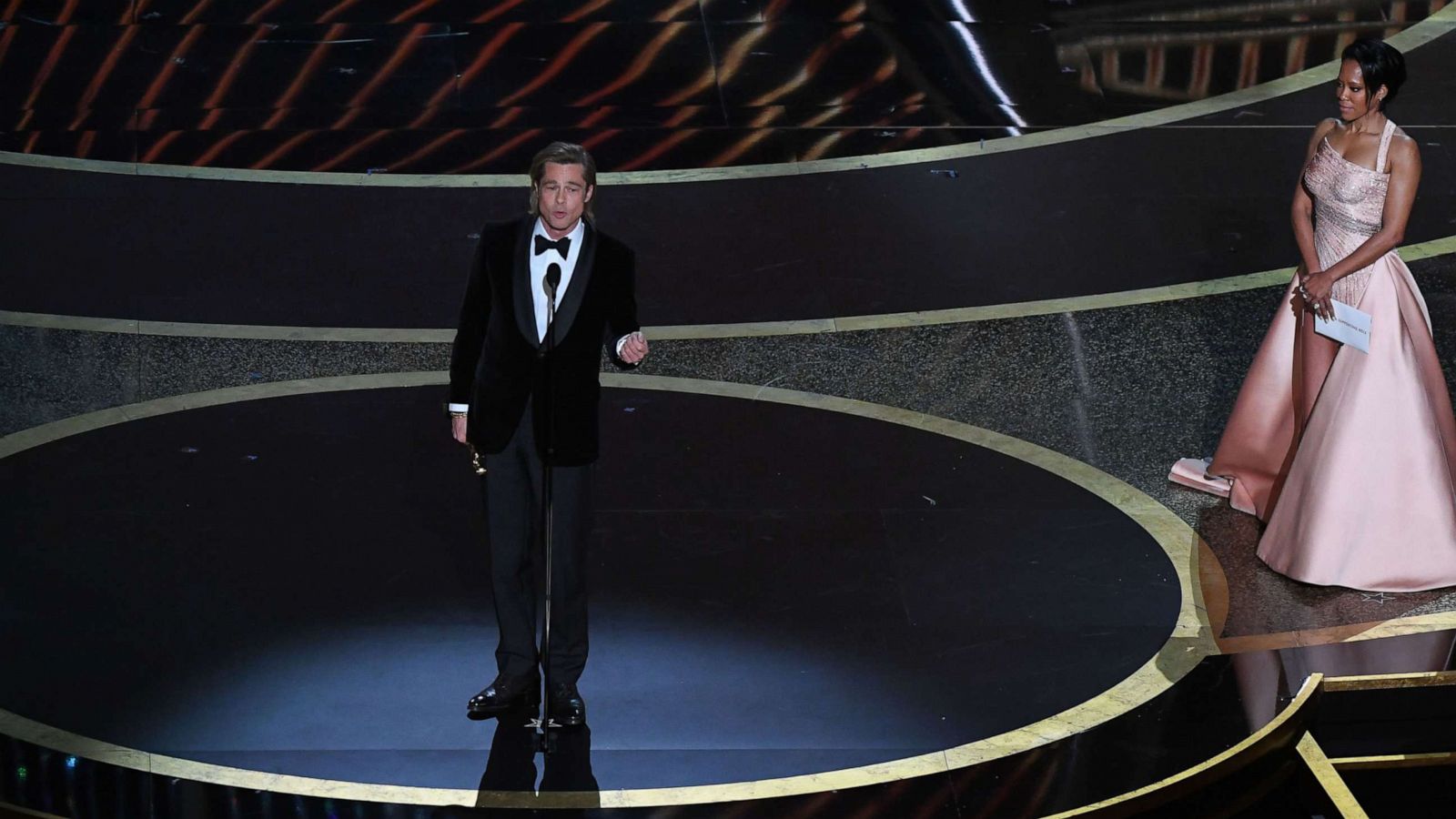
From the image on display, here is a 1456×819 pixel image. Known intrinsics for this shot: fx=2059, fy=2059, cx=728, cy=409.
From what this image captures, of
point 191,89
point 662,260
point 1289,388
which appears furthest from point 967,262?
point 191,89

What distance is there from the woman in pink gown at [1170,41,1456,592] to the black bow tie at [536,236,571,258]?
9.31 feet

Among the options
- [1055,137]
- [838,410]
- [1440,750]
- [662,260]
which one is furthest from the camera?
[1055,137]

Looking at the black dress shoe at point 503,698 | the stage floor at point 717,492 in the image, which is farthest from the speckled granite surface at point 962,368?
the black dress shoe at point 503,698

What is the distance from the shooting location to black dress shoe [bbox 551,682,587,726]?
6.14m

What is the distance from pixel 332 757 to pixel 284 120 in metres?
6.33

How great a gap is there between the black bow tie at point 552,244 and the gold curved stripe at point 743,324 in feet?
11.1

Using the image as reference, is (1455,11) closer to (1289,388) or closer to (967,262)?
(967,262)

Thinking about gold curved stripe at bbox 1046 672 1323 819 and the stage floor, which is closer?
gold curved stripe at bbox 1046 672 1323 819

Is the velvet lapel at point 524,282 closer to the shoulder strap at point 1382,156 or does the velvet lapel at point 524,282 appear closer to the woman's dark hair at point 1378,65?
the woman's dark hair at point 1378,65

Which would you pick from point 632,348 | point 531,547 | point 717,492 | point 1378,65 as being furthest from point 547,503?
point 1378,65

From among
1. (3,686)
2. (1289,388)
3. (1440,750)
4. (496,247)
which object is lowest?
(1440,750)

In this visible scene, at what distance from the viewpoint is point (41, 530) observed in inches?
292

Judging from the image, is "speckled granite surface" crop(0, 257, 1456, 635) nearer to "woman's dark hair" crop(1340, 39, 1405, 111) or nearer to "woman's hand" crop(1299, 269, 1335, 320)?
"woman's hand" crop(1299, 269, 1335, 320)

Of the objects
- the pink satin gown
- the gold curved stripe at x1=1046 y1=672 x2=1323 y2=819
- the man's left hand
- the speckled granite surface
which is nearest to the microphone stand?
the man's left hand
